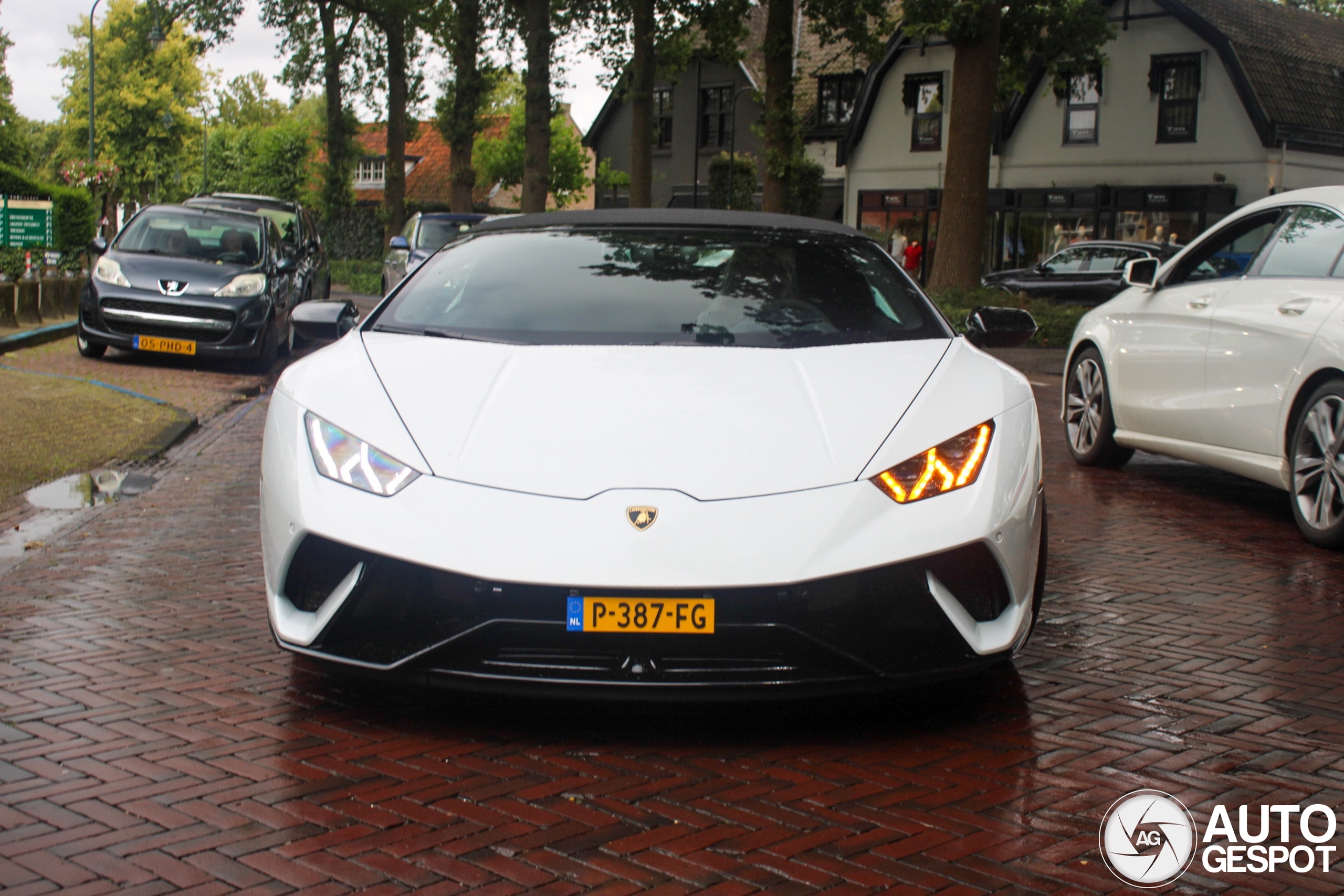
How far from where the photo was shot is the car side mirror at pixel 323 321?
5.61 metres

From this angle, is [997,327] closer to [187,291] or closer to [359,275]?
[187,291]

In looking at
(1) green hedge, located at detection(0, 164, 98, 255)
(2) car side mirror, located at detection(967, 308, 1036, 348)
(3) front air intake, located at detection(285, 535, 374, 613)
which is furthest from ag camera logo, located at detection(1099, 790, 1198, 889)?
(1) green hedge, located at detection(0, 164, 98, 255)

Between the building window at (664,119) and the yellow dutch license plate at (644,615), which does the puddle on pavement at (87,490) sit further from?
the building window at (664,119)

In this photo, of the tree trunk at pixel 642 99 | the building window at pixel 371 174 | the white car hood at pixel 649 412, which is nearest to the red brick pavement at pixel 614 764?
the white car hood at pixel 649 412

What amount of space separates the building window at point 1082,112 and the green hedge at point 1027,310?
16.5 metres

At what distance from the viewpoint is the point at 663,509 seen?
3576mm

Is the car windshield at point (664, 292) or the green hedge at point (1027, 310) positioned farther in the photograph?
the green hedge at point (1027, 310)

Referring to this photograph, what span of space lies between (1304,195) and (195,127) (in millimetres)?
→ 79877

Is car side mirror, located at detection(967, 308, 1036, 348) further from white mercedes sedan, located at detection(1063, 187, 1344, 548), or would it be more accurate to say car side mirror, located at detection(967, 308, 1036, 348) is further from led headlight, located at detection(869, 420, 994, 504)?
white mercedes sedan, located at detection(1063, 187, 1344, 548)

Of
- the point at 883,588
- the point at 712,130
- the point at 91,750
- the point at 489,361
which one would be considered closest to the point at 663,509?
the point at 883,588

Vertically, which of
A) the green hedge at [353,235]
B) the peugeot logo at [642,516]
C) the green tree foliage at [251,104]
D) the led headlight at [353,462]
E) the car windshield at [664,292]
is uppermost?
the green tree foliage at [251,104]

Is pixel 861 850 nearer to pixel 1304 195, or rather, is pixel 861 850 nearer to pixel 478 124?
pixel 1304 195

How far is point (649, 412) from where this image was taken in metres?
3.88

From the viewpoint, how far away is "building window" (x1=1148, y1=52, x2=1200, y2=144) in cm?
3422
